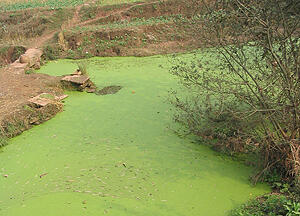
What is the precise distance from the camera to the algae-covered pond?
3.21 metres

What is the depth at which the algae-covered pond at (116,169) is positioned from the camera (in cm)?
321

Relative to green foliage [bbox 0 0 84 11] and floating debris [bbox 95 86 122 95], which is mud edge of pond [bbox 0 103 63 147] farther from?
green foliage [bbox 0 0 84 11]

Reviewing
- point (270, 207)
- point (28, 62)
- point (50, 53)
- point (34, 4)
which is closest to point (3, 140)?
point (270, 207)

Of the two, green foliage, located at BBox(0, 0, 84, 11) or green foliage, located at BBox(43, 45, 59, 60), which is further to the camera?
green foliage, located at BBox(0, 0, 84, 11)

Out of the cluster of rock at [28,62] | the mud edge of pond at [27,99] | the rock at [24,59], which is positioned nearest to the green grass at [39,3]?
the cluster of rock at [28,62]

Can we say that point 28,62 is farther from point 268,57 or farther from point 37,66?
point 268,57

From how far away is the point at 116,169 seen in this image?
382cm

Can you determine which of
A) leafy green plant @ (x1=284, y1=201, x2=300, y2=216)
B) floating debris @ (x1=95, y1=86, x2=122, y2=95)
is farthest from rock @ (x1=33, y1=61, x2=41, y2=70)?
leafy green plant @ (x1=284, y1=201, x2=300, y2=216)

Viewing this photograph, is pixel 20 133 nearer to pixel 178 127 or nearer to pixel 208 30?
pixel 178 127

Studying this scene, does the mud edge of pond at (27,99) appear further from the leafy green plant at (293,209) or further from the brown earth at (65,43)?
the leafy green plant at (293,209)

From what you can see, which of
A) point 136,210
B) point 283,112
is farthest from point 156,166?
point 283,112

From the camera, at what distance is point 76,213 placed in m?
3.11

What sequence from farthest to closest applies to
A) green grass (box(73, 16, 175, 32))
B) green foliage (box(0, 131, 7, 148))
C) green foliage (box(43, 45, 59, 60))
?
green grass (box(73, 16, 175, 32)), green foliage (box(43, 45, 59, 60)), green foliage (box(0, 131, 7, 148))

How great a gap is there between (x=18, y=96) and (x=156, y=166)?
385cm
